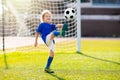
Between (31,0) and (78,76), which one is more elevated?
(31,0)

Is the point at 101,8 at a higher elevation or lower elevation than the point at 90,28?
higher

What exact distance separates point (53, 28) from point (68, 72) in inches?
37.2

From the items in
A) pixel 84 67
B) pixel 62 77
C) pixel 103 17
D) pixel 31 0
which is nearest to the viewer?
pixel 62 77

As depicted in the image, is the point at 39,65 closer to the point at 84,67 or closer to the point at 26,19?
the point at 84,67

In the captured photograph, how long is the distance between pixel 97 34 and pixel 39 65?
30.0 meters

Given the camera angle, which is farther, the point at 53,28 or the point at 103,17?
the point at 103,17

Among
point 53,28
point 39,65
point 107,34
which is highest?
point 53,28

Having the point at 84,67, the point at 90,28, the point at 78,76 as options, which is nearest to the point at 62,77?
the point at 78,76

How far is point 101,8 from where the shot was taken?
122ft

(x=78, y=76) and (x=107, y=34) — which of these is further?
(x=107, y=34)

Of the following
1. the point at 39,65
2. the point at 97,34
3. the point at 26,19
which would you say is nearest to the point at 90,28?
the point at 97,34

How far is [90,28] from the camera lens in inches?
1444

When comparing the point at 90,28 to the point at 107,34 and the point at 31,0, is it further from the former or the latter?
the point at 31,0

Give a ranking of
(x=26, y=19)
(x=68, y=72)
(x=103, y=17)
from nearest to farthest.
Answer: (x=68, y=72) < (x=26, y=19) < (x=103, y=17)
